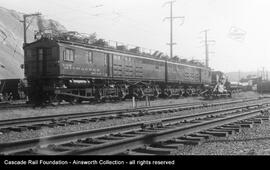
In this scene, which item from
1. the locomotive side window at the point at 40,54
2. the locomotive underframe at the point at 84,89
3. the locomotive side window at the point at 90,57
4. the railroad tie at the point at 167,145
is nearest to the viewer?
the railroad tie at the point at 167,145

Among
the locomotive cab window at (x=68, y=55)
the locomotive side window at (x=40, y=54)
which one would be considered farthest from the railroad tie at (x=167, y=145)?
the locomotive side window at (x=40, y=54)

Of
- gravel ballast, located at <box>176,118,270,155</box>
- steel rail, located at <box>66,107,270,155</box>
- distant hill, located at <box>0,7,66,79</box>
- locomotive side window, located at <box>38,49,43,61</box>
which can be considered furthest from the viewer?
distant hill, located at <box>0,7,66,79</box>

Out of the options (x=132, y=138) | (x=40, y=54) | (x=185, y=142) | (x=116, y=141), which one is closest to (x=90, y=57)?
(x=40, y=54)

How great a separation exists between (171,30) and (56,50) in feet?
93.4

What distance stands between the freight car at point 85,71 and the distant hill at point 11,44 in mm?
27102

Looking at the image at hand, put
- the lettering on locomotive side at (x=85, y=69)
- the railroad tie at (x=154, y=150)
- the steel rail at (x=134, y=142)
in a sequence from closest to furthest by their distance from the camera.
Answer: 1. the steel rail at (x=134, y=142)
2. the railroad tie at (x=154, y=150)
3. the lettering on locomotive side at (x=85, y=69)

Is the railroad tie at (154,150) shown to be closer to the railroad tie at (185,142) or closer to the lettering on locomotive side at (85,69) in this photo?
the railroad tie at (185,142)

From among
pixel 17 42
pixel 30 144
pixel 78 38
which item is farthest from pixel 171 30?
pixel 17 42

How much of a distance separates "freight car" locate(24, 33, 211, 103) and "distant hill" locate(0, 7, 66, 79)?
27.1m

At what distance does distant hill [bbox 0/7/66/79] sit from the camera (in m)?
72.7

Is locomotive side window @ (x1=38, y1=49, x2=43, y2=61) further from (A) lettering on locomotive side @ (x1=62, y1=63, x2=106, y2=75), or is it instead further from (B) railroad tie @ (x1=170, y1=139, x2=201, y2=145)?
(B) railroad tie @ (x1=170, y1=139, x2=201, y2=145)

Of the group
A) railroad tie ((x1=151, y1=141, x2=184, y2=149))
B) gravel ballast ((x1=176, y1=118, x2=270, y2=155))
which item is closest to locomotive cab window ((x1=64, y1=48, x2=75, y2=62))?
gravel ballast ((x1=176, y1=118, x2=270, y2=155))

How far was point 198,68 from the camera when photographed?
40.8 m

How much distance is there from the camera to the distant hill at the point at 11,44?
239ft
